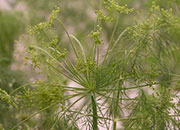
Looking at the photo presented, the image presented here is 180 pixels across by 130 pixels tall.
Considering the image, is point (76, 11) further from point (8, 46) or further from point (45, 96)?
point (45, 96)

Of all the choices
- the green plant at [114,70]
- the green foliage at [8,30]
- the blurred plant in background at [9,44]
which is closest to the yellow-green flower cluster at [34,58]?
the green plant at [114,70]

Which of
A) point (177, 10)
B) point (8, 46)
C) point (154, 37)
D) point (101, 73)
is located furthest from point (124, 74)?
point (8, 46)

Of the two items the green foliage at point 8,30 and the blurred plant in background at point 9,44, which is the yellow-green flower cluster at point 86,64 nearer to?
the blurred plant in background at point 9,44

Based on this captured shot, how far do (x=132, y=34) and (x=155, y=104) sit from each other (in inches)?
10.1

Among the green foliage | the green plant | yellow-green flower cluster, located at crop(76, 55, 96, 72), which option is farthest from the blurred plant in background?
yellow-green flower cluster, located at crop(76, 55, 96, 72)

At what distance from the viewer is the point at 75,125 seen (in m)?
1.29

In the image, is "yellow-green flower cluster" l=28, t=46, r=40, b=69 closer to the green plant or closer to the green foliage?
the green plant

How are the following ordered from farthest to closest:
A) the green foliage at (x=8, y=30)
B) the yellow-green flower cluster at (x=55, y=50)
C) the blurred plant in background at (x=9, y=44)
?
the green foliage at (x=8, y=30)
the blurred plant in background at (x=9, y=44)
the yellow-green flower cluster at (x=55, y=50)

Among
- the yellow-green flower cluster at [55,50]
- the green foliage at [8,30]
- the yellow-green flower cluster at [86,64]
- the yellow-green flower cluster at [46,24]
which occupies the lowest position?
the yellow-green flower cluster at [86,64]

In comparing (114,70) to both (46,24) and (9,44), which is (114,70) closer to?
(46,24)

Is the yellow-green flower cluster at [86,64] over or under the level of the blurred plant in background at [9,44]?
under

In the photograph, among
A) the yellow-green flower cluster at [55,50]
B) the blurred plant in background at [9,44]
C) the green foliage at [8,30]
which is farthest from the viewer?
the green foliage at [8,30]

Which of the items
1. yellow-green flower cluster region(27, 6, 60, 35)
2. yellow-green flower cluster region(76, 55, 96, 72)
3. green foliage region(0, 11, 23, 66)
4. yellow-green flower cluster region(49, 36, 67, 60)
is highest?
green foliage region(0, 11, 23, 66)

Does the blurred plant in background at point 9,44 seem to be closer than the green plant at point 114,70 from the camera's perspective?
No
